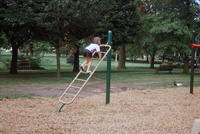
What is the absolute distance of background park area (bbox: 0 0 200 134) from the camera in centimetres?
616

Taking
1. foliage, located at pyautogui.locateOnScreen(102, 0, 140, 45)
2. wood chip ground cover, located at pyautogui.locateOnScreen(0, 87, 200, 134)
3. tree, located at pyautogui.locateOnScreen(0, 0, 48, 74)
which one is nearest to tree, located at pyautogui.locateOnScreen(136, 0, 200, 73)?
foliage, located at pyautogui.locateOnScreen(102, 0, 140, 45)

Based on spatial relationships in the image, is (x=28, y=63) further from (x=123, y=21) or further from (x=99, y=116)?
(x=99, y=116)

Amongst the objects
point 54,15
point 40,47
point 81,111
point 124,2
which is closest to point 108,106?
point 81,111

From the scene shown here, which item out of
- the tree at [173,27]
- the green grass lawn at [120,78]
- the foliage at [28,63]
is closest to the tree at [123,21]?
the tree at [173,27]

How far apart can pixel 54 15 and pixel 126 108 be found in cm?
866

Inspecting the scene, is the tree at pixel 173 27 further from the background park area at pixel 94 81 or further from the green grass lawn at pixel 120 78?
the green grass lawn at pixel 120 78

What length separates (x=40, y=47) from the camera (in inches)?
1764

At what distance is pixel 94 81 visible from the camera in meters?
16.1

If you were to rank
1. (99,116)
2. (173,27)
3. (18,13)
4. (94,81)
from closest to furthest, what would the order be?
(99,116)
(18,13)
(94,81)
(173,27)

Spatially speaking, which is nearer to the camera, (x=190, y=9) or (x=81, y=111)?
(x=81, y=111)

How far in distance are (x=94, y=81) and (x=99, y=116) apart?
9.30 m

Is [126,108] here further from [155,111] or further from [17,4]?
[17,4]

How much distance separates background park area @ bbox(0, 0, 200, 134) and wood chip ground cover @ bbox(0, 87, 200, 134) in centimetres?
2

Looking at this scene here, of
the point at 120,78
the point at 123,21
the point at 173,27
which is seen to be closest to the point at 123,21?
the point at 123,21
